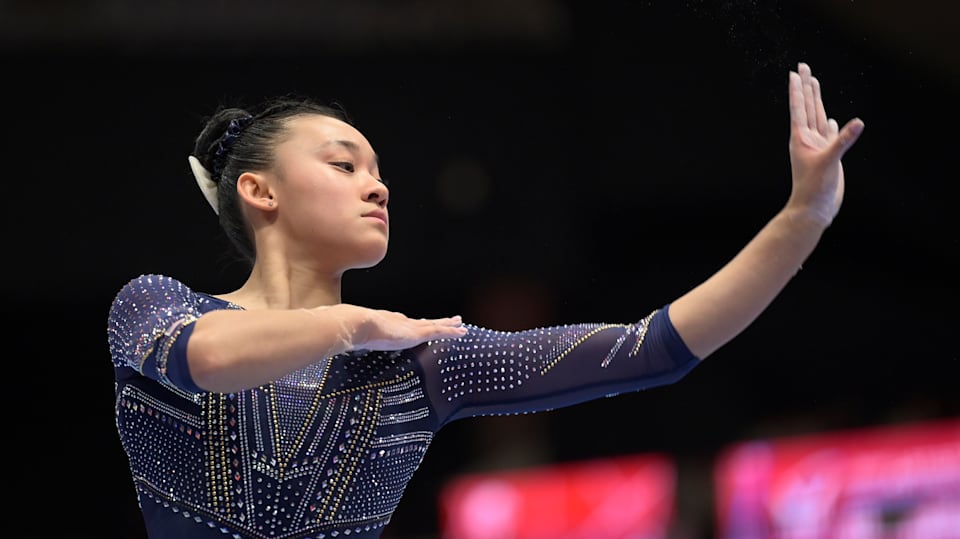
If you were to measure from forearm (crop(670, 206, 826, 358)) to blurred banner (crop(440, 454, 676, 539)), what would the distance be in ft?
7.66

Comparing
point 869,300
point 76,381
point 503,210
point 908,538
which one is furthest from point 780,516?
point 76,381

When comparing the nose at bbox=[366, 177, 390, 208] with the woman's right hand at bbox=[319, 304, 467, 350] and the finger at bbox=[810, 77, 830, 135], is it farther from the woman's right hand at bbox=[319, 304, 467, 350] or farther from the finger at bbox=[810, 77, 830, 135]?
the finger at bbox=[810, 77, 830, 135]

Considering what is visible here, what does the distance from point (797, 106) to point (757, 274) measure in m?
0.26

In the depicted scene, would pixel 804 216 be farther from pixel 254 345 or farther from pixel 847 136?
pixel 254 345

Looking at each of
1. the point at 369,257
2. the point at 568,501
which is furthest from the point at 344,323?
the point at 568,501

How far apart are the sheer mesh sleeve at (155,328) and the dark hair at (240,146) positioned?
0.31 metres

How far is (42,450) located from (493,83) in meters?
1.85

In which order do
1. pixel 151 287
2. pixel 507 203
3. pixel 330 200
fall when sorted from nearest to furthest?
pixel 151 287 < pixel 330 200 < pixel 507 203

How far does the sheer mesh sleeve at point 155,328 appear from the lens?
165cm

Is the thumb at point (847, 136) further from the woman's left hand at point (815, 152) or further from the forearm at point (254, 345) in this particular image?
the forearm at point (254, 345)

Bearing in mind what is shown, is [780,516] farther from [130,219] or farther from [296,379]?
[296,379]

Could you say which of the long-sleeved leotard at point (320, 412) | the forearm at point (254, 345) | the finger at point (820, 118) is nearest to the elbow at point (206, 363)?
the forearm at point (254, 345)

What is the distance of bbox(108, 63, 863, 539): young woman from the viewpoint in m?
1.67

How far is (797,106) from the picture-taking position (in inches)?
67.7
